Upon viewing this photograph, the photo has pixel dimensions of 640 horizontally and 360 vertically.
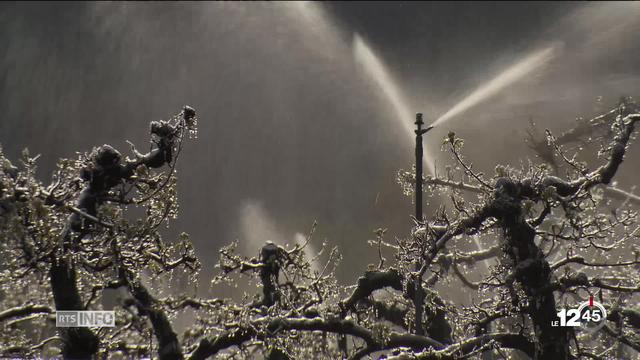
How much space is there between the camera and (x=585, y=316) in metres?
11.0

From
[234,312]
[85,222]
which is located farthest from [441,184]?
[85,222]

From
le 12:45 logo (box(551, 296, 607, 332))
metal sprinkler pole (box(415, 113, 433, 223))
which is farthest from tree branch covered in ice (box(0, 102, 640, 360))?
metal sprinkler pole (box(415, 113, 433, 223))

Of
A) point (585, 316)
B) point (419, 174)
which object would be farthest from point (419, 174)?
point (585, 316)

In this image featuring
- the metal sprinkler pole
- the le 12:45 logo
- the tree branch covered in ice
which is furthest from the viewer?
the metal sprinkler pole

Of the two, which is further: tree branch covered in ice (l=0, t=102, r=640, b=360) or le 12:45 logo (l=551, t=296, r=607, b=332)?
le 12:45 logo (l=551, t=296, r=607, b=332)

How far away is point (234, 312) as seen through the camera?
1006 centimetres

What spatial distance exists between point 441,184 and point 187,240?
11856mm

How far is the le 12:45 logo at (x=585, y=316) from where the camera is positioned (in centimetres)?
1004

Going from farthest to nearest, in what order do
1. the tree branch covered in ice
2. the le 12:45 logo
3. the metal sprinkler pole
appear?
the metal sprinkler pole, the le 12:45 logo, the tree branch covered in ice

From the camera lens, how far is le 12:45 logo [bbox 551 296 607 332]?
10039 millimetres

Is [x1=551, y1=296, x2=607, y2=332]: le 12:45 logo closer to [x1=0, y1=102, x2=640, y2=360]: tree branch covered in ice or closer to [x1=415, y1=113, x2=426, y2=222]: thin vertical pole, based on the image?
[x1=0, y1=102, x2=640, y2=360]: tree branch covered in ice

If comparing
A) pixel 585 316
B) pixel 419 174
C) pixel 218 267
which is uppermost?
pixel 419 174

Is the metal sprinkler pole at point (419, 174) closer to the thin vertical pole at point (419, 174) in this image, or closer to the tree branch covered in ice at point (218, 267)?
the thin vertical pole at point (419, 174)

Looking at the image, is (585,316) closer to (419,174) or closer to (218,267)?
(419,174)
